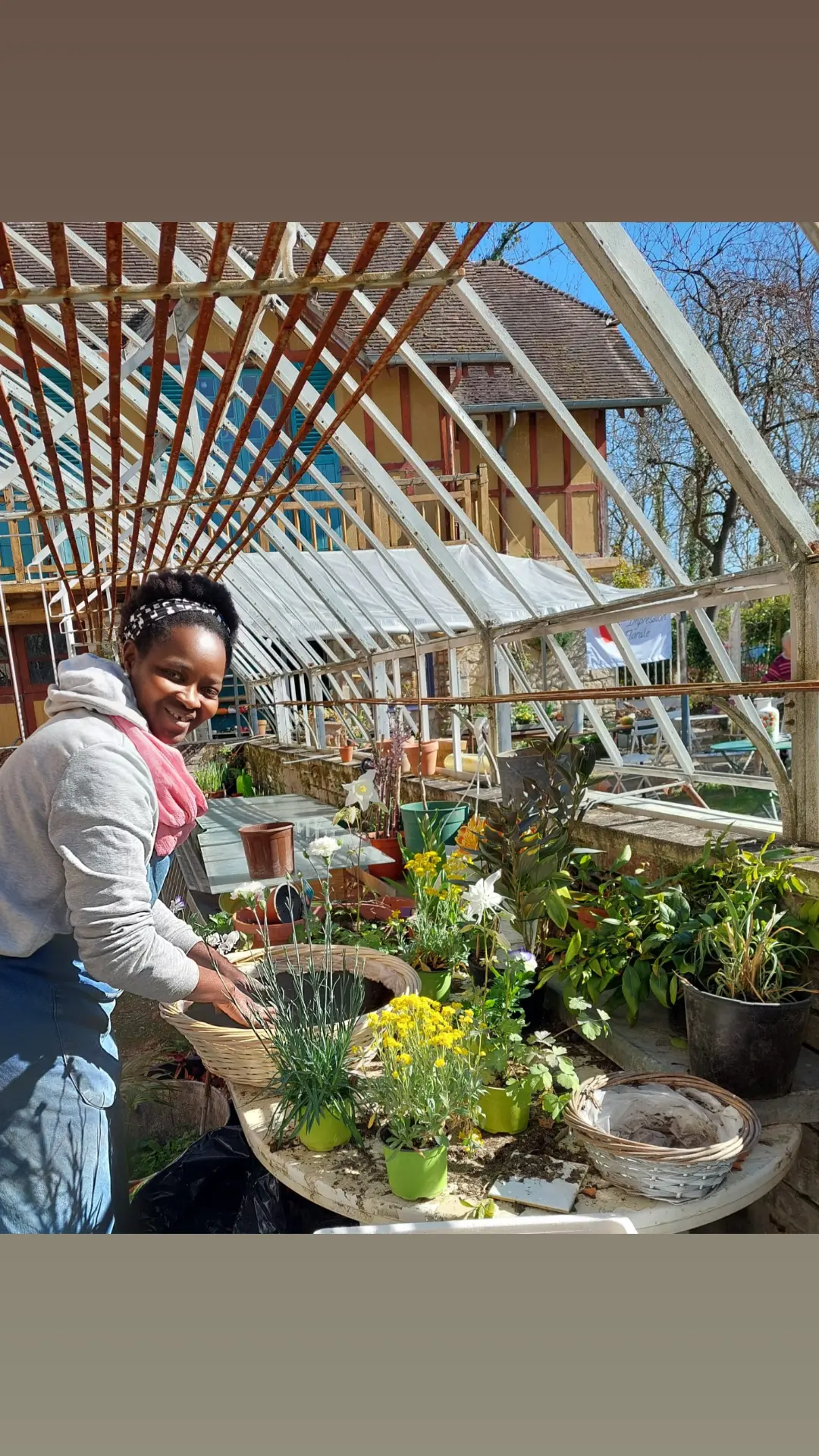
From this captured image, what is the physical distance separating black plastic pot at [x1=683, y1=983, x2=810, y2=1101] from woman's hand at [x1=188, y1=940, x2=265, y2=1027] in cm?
89

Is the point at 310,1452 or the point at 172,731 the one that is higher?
the point at 172,731

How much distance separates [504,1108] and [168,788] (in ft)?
3.00

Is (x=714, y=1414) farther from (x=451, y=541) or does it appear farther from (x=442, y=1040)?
(x=451, y=541)

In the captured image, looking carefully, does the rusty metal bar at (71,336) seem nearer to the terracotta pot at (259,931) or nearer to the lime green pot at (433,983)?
the terracotta pot at (259,931)

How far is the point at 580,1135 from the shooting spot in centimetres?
160

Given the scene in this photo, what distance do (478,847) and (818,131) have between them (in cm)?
173

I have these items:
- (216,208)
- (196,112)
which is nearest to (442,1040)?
(216,208)

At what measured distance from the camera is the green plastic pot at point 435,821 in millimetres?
3521

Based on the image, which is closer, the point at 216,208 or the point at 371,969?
the point at 216,208

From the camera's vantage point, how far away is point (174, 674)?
1.69 metres

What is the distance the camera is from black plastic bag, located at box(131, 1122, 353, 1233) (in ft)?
6.58

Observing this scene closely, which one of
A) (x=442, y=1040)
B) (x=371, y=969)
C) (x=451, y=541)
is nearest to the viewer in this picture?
(x=442, y=1040)

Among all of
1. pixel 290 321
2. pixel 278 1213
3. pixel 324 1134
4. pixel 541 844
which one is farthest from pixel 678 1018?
pixel 290 321

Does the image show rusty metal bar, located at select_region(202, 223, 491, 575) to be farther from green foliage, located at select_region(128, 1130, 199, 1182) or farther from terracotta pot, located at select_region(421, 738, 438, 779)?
terracotta pot, located at select_region(421, 738, 438, 779)
